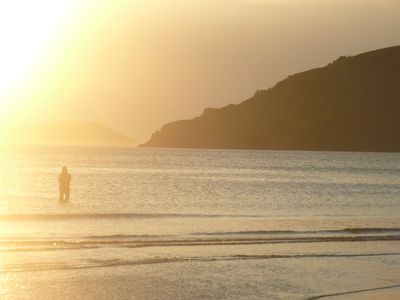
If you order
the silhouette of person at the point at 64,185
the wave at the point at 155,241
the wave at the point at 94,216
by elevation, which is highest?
the silhouette of person at the point at 64,185

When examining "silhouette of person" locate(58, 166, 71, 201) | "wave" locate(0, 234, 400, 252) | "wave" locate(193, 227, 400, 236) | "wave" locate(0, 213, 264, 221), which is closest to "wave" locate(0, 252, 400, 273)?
"wave" locate(0, 234, 400, 252)

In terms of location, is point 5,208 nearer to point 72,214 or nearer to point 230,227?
point 72,214

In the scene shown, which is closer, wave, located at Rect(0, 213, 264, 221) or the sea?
the sea

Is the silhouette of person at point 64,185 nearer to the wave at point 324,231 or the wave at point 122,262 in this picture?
the wave at point 324,231

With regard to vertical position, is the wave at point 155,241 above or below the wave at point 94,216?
above

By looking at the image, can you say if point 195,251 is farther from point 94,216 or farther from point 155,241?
point 94,216

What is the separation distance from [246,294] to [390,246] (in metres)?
11.0

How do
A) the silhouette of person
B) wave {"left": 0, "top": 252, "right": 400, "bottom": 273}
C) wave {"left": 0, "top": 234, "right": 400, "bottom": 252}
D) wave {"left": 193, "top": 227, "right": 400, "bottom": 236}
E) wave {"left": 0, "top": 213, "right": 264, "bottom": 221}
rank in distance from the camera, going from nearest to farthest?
wave {"left": 0, "top": 252, "right": 400, "bottom": 273} → wave {"left": 0, "top": 234, "right": 400, "bottom": 252} → wave {"left": 193, "top": 227, "right": 400, "bottom": 236} → wave {"left": 0, "top": 213, "right": 264, "bottom": 221} → the silhouette of person

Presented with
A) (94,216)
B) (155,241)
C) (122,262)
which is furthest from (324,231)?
(122,262)

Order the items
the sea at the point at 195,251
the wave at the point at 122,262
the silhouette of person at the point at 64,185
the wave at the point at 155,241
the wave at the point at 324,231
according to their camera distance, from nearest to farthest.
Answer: the sea at the point at 195,251 < the wave at the point at 122,262 < the wave at the point at 155,241 < the wave at the point at 324,231 < the silhouette of person at the point at 64,185

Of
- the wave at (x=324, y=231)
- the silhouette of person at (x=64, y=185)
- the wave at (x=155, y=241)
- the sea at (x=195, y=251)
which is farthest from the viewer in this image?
the silhouette of person at (x=64, y=185)

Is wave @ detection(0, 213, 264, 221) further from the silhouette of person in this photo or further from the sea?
the silhouette of person

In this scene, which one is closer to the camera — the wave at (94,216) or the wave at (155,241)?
the wave at (155,241)

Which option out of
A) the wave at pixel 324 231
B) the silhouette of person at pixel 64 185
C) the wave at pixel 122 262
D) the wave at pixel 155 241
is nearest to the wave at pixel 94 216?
the silhouette of person at pixel 64 185
